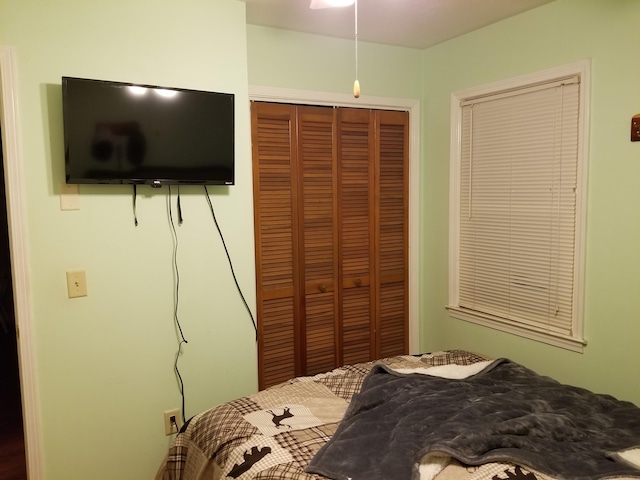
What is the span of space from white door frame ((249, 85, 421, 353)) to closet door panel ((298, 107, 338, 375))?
8 centimetres

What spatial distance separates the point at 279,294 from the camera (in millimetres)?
2990

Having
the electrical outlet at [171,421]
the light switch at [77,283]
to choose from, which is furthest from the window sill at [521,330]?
the light switch at [77,283]

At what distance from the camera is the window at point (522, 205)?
2.49m

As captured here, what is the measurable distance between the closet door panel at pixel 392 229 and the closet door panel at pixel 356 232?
0.25 feet

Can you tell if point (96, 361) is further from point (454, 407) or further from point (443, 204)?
point (443, 204)

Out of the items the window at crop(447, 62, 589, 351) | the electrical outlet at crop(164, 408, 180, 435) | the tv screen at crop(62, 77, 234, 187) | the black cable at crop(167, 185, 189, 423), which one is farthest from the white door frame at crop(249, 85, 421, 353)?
the electrical outlet at crop(164, 408, 180, 435)

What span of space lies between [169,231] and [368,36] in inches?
68.1

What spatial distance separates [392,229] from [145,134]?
1.81 m

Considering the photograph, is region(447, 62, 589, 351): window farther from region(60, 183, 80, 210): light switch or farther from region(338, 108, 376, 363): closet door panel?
region(60, 183, 80, 210): light switch

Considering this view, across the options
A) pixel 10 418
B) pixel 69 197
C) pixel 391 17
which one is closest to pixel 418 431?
pixel 69 197

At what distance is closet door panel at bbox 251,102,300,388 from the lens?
2.88 metres

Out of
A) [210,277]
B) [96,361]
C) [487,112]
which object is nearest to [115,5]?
[210,277]

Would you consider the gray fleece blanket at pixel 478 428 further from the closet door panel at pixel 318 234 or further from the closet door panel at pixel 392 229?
the closet door panel at pixel 392 229

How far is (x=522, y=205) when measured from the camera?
9.03 feet
